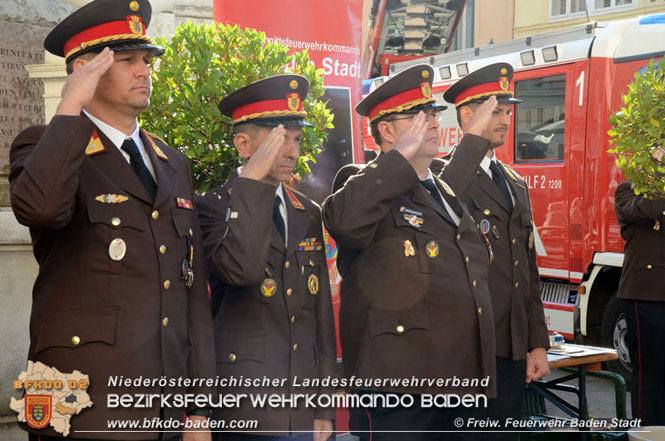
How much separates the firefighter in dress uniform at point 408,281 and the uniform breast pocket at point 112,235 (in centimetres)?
95

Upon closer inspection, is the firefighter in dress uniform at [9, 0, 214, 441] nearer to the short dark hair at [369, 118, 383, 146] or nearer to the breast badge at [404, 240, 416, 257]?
the breast badge at [404, 240, 416, 257]

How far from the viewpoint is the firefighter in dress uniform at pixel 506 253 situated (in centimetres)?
431

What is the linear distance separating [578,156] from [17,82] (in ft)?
19.4

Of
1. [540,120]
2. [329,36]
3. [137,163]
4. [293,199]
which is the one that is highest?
[329,36]

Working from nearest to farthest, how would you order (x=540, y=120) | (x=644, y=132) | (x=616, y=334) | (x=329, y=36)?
(x=644, y=132) → (x=329, y=36) → (x=616, y=334) → (x=540, y=120)

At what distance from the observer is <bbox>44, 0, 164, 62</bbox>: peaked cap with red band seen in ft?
9.42

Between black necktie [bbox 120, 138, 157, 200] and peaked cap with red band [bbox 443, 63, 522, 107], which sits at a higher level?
peaked cap with red band [bbox 443, 63, 522, 107]

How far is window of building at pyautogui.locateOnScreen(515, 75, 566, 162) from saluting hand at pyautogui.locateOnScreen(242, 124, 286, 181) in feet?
22.1

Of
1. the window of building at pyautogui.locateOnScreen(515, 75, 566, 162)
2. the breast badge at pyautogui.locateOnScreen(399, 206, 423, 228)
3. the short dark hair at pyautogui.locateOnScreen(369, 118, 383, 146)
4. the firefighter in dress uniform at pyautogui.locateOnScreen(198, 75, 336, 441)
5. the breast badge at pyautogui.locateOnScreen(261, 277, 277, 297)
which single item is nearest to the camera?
the firefighter in dress uniform at pyautogui.locateOnScreen(198, 75, 336, 441)

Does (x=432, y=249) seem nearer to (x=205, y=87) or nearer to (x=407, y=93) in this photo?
(x=407, y=93)

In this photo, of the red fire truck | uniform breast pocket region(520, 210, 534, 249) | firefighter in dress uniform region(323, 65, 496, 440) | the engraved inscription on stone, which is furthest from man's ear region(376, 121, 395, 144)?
the red fire truck

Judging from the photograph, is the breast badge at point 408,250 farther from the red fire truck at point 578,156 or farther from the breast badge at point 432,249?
the red fire truck at point 578,156

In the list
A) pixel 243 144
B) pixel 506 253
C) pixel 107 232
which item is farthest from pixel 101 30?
pixel 506 253

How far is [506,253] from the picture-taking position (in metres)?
4.46
